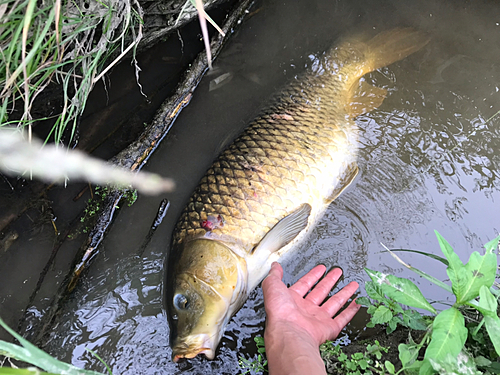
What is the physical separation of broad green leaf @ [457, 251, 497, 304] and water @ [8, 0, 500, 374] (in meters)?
1.01

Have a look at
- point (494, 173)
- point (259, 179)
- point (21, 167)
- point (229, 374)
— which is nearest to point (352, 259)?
point (259, 179)

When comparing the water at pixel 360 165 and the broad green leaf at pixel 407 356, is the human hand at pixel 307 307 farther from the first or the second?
the broad green leaf at pixel 407 356

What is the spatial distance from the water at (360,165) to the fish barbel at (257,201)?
0.76 ft

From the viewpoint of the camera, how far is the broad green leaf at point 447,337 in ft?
4.87

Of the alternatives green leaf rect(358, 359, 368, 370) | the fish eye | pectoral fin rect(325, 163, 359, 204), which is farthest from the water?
green leaf rect(358, 359, 368, 370)

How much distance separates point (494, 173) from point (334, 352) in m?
2.19

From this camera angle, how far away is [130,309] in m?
2.52

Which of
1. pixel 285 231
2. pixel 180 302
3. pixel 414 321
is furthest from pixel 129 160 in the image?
pixel 414 321

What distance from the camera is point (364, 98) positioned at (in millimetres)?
3256

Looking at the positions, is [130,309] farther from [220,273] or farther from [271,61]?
[271,61]

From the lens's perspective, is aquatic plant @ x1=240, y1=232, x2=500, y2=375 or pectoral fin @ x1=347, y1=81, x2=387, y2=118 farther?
pectoral fin @ x1=347, y1=81, x2=387, y2=118

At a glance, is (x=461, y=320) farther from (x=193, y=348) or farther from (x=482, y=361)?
(x=193, y=348)

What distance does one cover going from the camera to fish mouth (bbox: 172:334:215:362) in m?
2.11

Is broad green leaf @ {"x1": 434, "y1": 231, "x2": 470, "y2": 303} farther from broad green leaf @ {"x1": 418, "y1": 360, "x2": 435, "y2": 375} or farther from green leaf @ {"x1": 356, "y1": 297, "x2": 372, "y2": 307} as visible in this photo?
green leaf @ {"x1": 356, "y1": 297, "x2": 372, "y2": 307}
